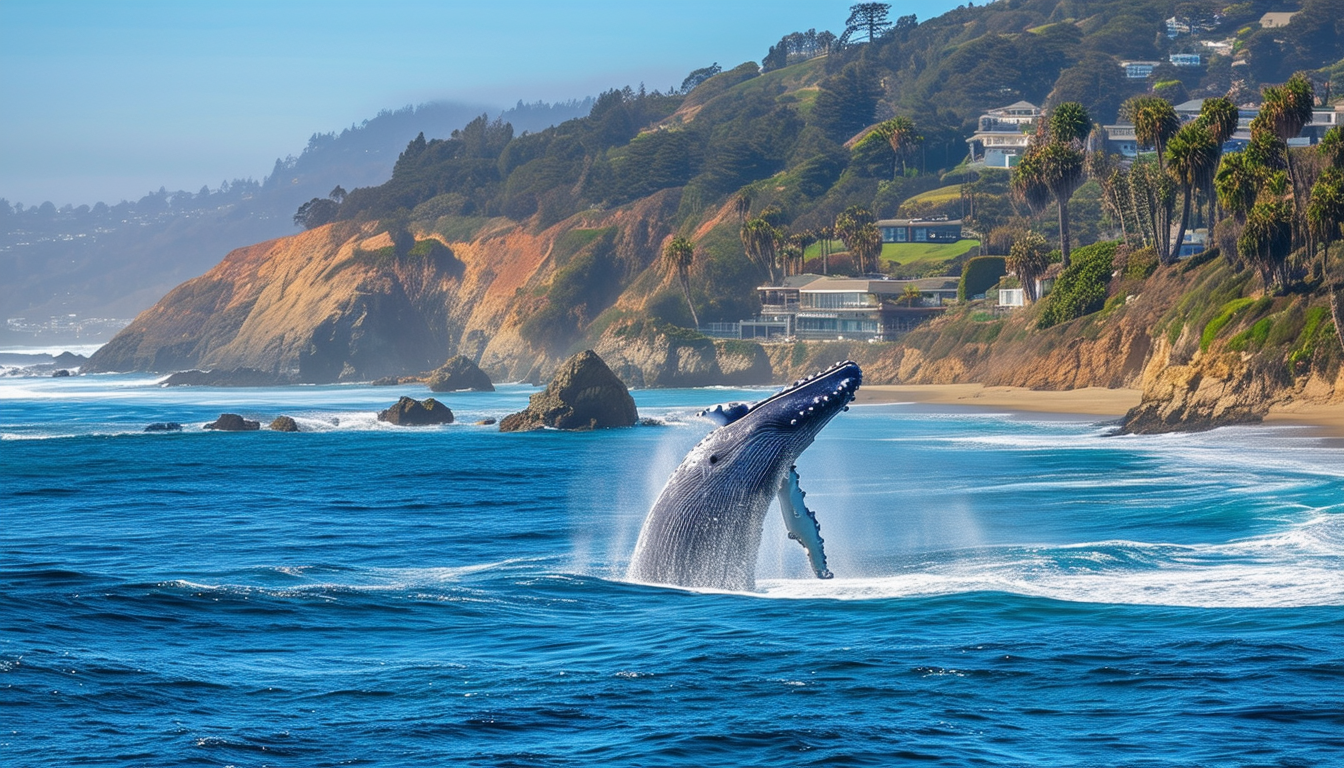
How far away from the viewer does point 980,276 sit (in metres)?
A: 115

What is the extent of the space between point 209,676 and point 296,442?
4940 centimetres

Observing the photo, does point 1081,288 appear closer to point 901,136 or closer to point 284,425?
point 284,425

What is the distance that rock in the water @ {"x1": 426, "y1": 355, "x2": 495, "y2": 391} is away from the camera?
398 ft

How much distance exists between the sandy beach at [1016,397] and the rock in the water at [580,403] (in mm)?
21203

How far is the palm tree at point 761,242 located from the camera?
135250mm

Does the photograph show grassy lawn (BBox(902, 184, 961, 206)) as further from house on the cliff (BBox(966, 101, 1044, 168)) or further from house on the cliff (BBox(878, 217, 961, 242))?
house on the cliff (BBox(966, 101, 1044, 168))

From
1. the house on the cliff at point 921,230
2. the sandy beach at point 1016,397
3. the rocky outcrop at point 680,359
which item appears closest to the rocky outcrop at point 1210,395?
the sandy beach at point 1016,397

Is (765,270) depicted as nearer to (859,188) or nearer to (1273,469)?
(859,188)

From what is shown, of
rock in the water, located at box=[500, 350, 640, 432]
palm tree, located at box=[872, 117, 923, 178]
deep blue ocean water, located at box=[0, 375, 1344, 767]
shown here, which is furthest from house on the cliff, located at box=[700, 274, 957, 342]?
deep blue ocean water, located at box=[0, 375, 1344, 767]

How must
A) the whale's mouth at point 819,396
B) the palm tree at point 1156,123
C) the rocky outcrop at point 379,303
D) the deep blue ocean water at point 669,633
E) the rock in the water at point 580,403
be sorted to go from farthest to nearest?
the rocky outcrop at point 379,303 → the palm tree at point 1156,123 → the rock in the water at point 580,403 → the whale's mouth at point 819,396 → the deep blue ocean water at point 669,633

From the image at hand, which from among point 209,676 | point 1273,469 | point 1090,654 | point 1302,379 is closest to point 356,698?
point 209,676

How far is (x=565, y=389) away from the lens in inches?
2837

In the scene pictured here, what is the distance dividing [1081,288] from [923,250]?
53800mm

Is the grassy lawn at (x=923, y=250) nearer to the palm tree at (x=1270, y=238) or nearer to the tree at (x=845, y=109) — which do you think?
the tree at (x=845, y=109)
